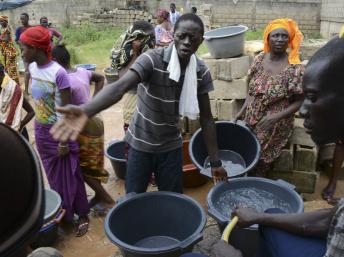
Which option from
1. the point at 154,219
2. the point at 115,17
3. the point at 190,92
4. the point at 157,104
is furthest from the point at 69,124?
the point at 115,17

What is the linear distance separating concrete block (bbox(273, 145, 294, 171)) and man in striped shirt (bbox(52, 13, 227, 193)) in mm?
1226

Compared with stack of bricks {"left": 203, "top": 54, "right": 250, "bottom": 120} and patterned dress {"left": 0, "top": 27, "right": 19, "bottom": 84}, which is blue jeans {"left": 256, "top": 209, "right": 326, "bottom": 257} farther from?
patterned dress {"left": 0, "top": 27, "right": 19, "bottom": 84}

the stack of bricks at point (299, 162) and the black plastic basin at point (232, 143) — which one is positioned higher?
Answer: the black plastic basin at point (232, 143)

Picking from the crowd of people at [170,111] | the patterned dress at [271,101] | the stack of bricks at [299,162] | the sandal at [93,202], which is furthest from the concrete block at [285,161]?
the sandal at [93,202]

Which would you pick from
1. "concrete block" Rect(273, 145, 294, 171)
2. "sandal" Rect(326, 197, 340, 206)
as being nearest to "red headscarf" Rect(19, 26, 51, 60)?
"concrete block" Rect(273, 145, 294, 171)

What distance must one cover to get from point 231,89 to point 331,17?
335 inches

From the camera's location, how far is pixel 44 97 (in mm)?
2855

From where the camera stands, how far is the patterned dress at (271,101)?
3066 millimetres

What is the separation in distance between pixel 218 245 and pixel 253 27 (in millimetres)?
12178

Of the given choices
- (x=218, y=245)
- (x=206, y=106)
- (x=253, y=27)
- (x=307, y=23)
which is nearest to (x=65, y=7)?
(x=253, y=27)

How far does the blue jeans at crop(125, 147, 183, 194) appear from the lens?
8.20 feet

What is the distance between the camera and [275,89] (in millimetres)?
3086

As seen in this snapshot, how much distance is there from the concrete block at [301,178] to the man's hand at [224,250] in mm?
2305

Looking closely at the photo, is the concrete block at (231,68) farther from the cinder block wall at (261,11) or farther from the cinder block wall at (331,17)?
the cinder block wall at (261,11)
